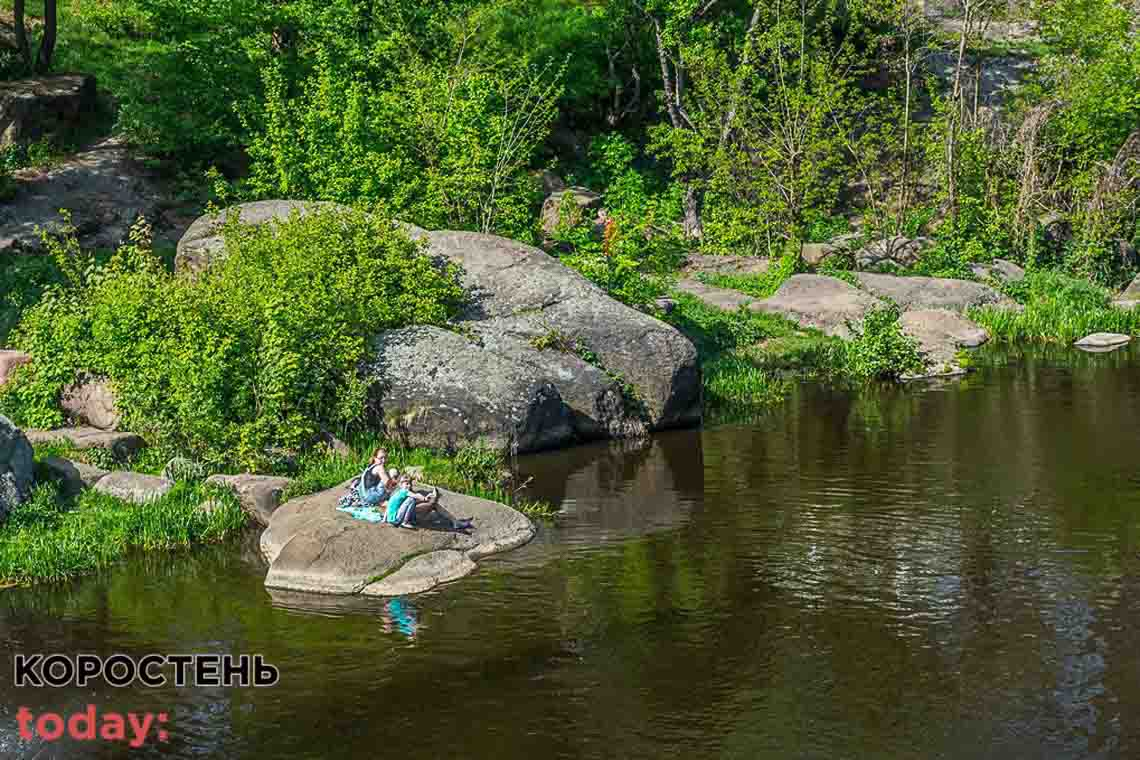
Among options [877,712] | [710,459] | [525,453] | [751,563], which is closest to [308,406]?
[525,453]

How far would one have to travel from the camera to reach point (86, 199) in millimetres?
35844

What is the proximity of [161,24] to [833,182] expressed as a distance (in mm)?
21026

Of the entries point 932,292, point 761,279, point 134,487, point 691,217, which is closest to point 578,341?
point 134,487

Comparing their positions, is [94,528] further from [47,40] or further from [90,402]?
[47,40]

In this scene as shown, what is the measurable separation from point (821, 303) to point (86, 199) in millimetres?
20439

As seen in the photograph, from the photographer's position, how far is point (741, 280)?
3844cm

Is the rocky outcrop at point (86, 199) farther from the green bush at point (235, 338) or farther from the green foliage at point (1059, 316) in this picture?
the green foliage at point (1059, 316)

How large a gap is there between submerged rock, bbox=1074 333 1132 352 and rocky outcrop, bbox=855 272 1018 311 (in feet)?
9.31

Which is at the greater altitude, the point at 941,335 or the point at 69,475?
the point at 941,335

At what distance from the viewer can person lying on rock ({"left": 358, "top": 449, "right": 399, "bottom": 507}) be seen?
17.0 meters

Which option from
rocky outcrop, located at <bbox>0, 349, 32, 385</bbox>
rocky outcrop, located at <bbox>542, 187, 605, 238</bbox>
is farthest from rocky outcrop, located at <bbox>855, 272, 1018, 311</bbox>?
rocky outcrop, located at <bbox>0, 349, 32, 385</bbox>

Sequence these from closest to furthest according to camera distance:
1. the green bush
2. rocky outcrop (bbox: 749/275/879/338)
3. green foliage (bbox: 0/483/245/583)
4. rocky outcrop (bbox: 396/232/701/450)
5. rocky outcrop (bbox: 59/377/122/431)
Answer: green foliage (bbox: 0/483/245/583), the green bush, rocky outcrop (bbox: 59/377/122/431), rocky outcrop (bbox: 396/232/701/450), rocky outcrop (bbox: 749/275/879/338)

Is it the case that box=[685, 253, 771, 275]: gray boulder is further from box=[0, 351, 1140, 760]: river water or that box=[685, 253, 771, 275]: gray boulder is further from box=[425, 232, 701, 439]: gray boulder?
box=[0, 351, 1140, 760]: river water

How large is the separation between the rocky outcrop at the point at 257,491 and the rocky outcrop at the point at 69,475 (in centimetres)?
167
